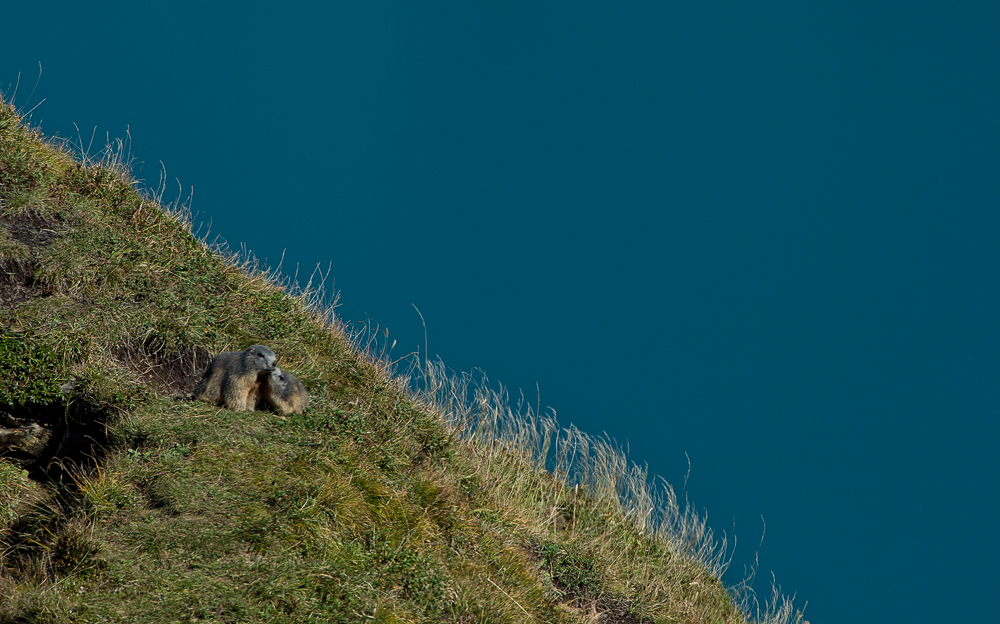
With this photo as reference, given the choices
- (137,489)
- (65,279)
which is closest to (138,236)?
(65,279)

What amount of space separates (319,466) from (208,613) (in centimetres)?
221

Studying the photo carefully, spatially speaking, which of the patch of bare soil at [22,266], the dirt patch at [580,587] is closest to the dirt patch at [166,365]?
the patch of bare soil at [22,266]

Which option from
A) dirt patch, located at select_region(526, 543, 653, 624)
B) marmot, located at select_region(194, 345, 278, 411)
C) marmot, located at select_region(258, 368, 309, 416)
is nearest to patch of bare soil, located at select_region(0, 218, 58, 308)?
marmot, located at select_region(194, 345, 278, 411)

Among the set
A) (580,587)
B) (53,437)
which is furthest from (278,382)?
(580,587)

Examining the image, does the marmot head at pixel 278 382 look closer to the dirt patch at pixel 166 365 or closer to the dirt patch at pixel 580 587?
the dirt patch at pixel 166 365

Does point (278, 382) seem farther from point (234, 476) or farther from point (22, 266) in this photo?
point (22, 266)

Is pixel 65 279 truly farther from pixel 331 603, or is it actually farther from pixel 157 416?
pixel 331 603

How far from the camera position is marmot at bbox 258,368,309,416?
9922 mm

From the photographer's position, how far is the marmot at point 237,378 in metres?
9.62

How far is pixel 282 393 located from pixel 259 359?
0.61m

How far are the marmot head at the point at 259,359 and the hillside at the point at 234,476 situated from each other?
570 mm

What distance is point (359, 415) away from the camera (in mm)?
10812

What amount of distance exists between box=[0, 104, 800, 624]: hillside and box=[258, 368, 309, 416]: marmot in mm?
175

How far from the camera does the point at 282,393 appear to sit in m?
10.0
